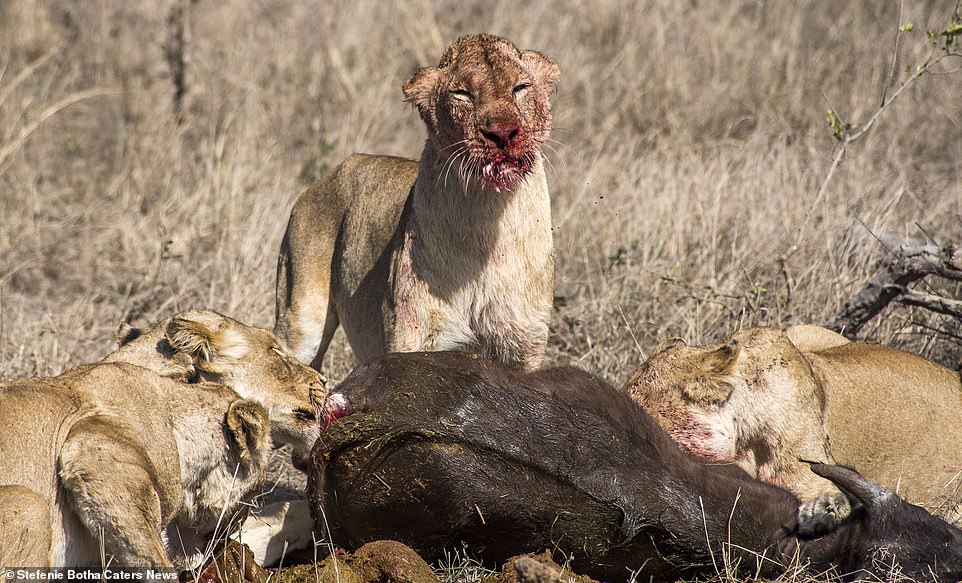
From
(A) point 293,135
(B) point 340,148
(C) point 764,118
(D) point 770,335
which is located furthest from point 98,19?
(D) point 770,335

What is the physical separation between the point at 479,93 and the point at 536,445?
4.23 ft

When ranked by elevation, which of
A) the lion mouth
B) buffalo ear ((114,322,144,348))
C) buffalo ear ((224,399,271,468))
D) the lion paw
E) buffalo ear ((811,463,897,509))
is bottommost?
the lion paw

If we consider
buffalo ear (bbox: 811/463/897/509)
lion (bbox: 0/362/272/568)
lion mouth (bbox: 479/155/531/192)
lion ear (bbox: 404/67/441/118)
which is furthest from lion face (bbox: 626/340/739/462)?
lion (bbox: 0/362/272/568)

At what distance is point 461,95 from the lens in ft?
13.3

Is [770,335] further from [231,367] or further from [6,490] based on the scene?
[6,490]

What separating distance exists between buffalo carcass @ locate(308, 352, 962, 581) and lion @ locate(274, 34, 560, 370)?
2.13 ft

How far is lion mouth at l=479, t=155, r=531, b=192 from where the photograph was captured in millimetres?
3988

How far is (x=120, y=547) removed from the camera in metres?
3.03

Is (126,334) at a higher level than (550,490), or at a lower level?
higher

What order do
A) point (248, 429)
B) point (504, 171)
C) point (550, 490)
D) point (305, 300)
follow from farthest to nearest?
point (305, 300), point (504, 171), point (248, 429), point (550, 490)

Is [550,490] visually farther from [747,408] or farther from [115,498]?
[115,498]

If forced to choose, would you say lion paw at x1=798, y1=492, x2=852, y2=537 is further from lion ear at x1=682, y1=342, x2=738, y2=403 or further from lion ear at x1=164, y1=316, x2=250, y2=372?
lion ear at x1=164, y1=316, x2=250, y2=372

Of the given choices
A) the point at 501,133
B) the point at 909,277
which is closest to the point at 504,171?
the point at 501,133

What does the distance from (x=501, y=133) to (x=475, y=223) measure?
1.62 feet
